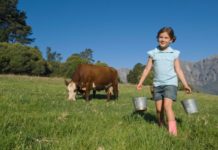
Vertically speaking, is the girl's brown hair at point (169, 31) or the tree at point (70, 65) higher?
the tree at point (70, 65)

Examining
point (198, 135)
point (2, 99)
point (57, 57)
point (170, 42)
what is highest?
point (57, 57)

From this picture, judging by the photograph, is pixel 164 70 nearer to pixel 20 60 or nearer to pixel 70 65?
pixel 20 60

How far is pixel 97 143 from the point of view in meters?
5.50

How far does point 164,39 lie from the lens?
25.4ft

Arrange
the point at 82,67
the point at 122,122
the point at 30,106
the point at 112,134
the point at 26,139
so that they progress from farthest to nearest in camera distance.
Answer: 1. the point at 82,67
2. the point at 30,106
3. the point at 122,122
4. the point at 112,134
5. the point at 26,139

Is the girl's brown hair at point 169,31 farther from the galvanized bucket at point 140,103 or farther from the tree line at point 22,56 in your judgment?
the tree line at point 22,56

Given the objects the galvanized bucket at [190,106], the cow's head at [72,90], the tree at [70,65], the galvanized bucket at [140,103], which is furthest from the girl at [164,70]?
the tree at [70,65]

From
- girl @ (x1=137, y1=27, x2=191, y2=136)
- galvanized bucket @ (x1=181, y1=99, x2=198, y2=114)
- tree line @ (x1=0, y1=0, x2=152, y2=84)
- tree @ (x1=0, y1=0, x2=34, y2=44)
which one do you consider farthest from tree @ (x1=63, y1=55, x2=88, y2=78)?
girl @ (x1=137, y1=27, x2=191, y2=136)

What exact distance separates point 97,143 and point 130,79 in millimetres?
76136

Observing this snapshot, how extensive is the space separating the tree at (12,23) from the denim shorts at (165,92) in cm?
6763

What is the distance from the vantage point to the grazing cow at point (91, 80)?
2027 cm

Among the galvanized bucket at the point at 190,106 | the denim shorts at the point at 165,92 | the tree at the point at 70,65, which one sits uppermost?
the tree at the point at 70,65

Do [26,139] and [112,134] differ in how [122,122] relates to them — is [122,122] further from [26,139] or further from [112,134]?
[26,139]

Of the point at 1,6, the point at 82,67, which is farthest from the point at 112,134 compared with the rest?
the point at 1,6
